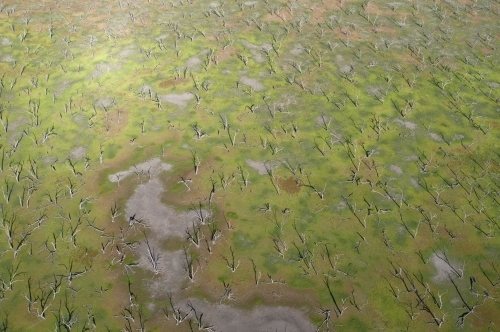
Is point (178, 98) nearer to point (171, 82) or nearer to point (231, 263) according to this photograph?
point (171, 82)

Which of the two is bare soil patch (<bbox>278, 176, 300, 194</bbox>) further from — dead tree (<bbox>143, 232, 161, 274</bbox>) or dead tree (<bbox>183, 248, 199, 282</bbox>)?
dead tree (<bbox>143, 232, 161, 274</bbox>)

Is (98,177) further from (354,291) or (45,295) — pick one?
(354,291)

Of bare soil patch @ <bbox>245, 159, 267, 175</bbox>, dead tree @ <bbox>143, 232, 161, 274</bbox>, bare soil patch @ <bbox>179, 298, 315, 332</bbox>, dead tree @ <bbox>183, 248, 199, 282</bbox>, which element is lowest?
bare soil patch @ <bbox>179, 298, 315, 332</bbox>

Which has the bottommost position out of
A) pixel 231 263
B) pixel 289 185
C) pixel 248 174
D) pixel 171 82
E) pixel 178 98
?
pixel 231 263

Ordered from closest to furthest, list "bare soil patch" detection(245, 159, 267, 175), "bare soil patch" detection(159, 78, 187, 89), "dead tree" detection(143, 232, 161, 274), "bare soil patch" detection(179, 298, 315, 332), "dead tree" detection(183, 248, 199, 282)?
"bare soil patch" detection(179, 298, 315, 332) < "dead tree" detection(183, 248, 199, 282) < "dead tree" detection(143, 232, 161, 274) < "bare soil patch" detection(245, 159, 267, 175) < "bare soil patch" detection(159, 78, 187, 89)

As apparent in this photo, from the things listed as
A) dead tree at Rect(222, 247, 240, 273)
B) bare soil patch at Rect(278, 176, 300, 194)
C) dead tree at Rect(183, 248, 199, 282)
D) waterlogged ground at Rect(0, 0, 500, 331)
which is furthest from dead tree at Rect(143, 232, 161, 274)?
bare soil patch at Rect(278, 176, 300, 194)

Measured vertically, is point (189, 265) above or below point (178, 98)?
below

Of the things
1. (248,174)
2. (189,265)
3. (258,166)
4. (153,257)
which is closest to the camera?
(189,265)

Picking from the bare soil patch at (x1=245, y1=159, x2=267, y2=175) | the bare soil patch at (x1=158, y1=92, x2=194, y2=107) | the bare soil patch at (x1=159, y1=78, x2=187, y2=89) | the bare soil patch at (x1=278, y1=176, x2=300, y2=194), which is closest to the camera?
the bare soil patch at (x1=278, y1=176, x2=300, y2=194)

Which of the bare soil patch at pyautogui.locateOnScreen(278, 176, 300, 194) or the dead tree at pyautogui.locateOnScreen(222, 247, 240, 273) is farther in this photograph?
the bare soil patch at pyautogui.locateOnScreen(278, 176, 300, 194)

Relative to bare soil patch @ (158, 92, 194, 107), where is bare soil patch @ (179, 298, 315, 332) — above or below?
below

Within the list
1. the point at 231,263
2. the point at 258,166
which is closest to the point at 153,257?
the point at 231,263
